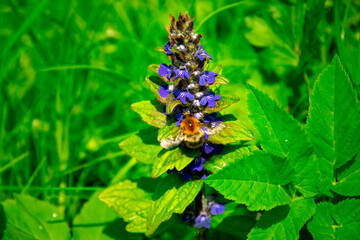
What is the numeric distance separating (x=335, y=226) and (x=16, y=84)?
276 cm

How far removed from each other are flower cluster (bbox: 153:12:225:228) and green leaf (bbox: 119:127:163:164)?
17 centimetres

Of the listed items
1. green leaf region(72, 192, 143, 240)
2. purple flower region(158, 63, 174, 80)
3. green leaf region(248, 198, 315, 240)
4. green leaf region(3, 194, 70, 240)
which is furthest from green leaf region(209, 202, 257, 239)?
green leaf region(3, 194, 70, 240)

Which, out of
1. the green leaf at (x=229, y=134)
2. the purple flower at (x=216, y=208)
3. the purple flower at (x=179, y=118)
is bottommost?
the purple flower at (x=216, y=208)

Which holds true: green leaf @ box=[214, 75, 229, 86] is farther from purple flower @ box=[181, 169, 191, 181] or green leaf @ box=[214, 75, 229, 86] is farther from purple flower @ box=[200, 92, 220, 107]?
purple flower @ box=[181, 169, 191, 181]

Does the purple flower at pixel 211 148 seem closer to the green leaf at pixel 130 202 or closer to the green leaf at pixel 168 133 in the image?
the green leaf at pixel 168 133

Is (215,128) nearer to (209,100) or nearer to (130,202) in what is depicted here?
(209,100)

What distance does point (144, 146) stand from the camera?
63.9 inches

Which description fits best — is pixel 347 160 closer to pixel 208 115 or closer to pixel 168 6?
pixel 208 115

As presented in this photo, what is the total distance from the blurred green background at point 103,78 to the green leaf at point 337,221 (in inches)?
37.0

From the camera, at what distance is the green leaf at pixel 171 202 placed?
55.9 inches

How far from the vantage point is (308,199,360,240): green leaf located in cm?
125

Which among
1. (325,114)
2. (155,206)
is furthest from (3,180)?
(325,114)

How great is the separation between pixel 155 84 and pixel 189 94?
23 centimetres

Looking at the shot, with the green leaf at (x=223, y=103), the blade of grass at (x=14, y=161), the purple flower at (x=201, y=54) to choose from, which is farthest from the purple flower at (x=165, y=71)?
the blade of grass at (x=14, y=161)
